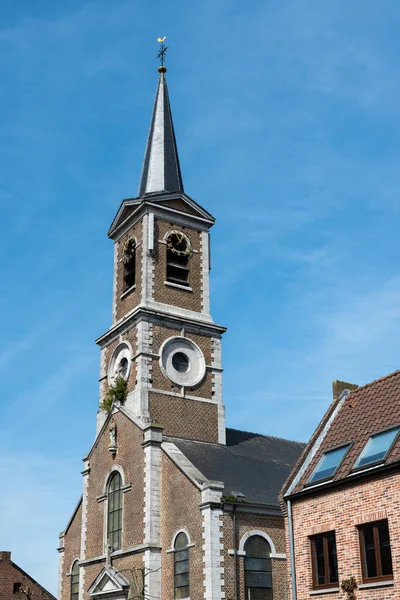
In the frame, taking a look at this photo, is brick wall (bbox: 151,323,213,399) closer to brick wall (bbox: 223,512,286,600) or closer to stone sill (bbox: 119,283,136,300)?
stone sill (bbox: 119,283,136,300)

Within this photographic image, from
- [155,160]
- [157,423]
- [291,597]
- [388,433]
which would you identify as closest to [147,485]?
[157,423]

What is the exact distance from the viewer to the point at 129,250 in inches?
1455

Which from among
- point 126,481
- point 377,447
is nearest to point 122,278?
point 126,481

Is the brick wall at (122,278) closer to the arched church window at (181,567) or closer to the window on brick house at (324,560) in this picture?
the arched church window at (181,567)

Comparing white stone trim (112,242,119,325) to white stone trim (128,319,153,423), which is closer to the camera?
white stone trim (128,319,153,423)

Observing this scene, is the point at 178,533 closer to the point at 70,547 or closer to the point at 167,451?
the point at 167,451

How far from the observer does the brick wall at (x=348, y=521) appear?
16672 mm

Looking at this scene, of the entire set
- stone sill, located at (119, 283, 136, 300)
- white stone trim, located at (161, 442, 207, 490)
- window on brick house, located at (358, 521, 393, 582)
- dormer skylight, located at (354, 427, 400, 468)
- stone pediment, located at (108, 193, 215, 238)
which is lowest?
window on brick house, located at (358, 521, 393, 582)

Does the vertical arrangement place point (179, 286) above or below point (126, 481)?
above

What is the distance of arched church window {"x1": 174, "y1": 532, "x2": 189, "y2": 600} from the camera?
26.2 meters

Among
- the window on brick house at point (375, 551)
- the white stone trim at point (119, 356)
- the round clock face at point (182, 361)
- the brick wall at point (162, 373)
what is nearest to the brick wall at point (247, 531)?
the brick wall at point (162, 373)

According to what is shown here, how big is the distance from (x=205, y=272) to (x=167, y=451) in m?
10.9

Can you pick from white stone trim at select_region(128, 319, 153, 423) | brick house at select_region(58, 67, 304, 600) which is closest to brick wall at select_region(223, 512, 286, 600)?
brick house at select_region(58, 67, 304, 600)

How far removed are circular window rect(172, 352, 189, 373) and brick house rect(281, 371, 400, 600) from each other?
40.2 ft
